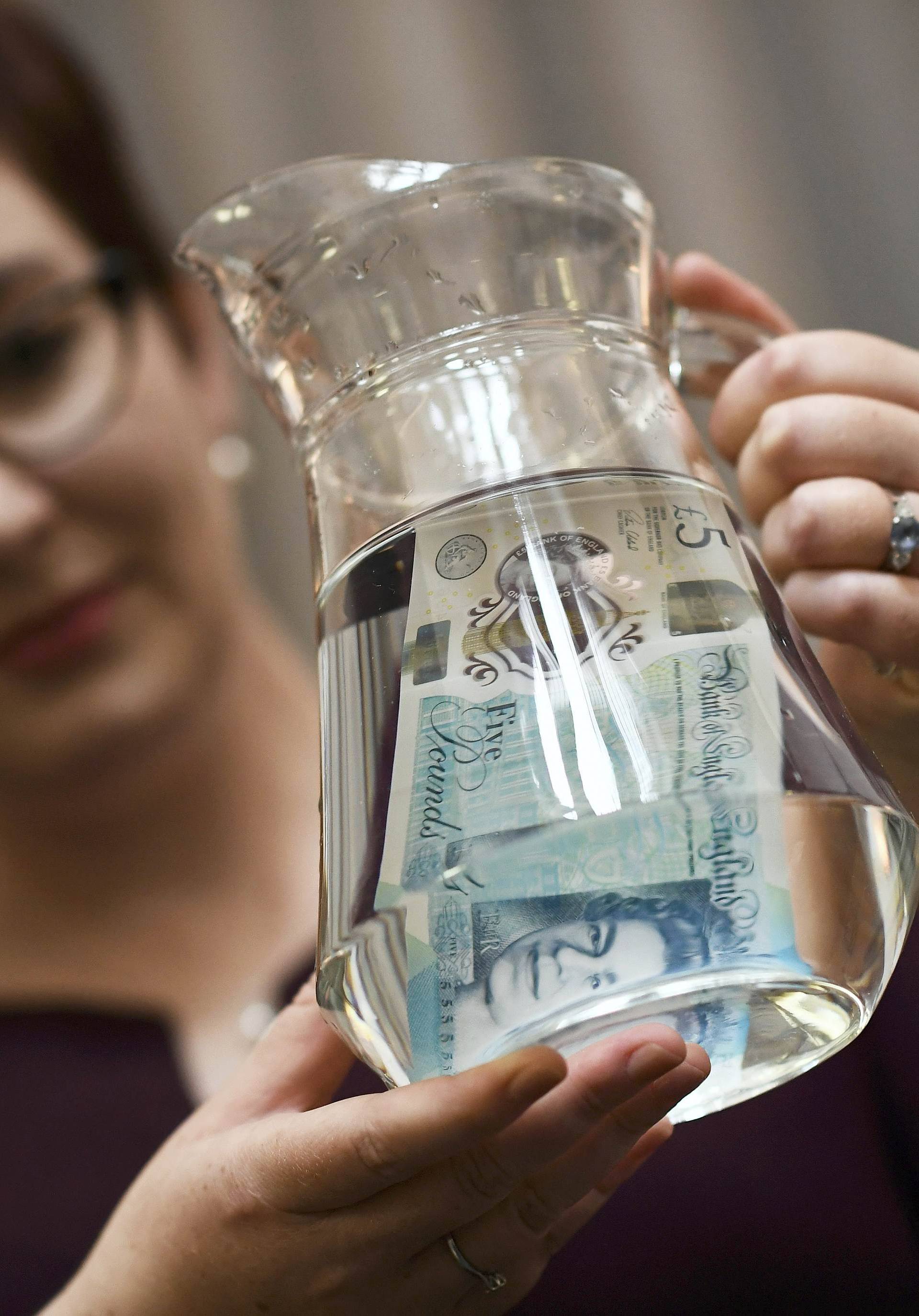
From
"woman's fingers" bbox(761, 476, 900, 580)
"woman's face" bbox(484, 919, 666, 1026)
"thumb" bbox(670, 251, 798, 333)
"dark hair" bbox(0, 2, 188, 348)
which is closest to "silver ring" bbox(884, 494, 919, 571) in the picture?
"woman's fingers" bbox(761, 476, 900, 580)

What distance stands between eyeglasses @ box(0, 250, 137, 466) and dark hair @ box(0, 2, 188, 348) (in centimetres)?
7

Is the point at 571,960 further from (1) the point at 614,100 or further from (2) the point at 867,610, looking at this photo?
(1) the point at 614,100

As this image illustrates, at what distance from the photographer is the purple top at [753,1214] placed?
0.57m

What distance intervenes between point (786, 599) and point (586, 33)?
0.98m

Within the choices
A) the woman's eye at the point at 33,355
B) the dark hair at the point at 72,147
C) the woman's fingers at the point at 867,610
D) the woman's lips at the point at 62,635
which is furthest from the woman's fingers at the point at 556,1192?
the dark hair at the point at 72,147

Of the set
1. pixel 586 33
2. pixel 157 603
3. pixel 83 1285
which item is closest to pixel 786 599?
pixel 83 1285

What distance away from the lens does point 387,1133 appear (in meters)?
0.27

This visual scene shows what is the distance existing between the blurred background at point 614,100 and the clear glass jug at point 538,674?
87cm

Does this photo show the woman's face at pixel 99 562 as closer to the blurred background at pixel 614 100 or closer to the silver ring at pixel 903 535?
the blurred background at pixel 614 100

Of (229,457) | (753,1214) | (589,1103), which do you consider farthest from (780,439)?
(229,457)

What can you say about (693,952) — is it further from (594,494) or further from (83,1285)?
(83,1285)

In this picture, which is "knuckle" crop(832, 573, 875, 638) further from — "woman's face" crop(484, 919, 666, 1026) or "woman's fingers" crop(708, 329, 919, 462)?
"woman's face" crop(484, 919, 666, 1026)

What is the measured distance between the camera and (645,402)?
1.18 feet

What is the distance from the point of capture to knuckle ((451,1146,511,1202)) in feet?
0.95
